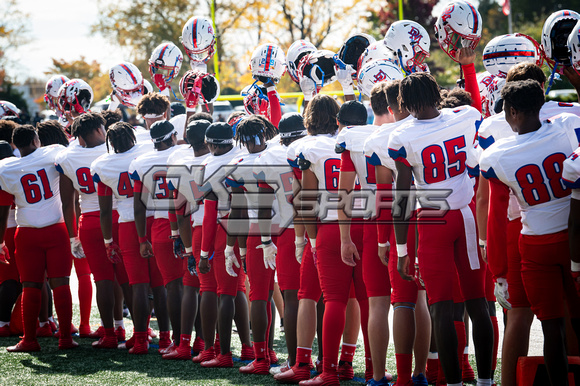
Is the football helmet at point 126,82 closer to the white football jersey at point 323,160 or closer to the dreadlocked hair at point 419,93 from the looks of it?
the white football jersey at point 323,160

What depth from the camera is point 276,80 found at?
20.3 ft

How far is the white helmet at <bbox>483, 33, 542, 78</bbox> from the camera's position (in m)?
4.70

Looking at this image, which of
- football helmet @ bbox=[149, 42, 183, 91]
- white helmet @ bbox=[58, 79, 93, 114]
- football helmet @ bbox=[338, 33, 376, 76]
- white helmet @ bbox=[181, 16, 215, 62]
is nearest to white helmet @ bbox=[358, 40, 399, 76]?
football helmet @ bbox=[338, 33, 376, 76]

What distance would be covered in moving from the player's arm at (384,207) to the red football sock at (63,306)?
310 centimetres

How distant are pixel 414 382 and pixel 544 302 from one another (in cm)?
110

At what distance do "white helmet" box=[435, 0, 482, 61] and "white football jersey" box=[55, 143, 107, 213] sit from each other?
10.3 ft

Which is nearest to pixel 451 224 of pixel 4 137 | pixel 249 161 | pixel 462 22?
pixel 249 161

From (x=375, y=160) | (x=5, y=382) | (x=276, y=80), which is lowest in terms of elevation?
(x=5, y=382)

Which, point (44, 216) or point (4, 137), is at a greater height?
point (4, 137)

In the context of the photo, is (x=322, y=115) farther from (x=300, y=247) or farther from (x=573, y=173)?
(x=573, y=173)

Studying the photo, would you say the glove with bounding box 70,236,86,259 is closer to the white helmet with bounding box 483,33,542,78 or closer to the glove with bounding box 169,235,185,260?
the glove with bounding box 169,235,185,260

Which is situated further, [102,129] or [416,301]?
[102,129]

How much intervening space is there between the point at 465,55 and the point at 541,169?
1775 mm

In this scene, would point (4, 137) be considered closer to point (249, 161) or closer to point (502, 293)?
point (249, 161)
